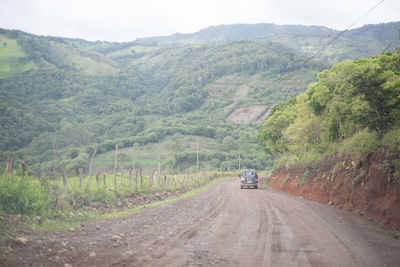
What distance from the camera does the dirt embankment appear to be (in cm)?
1135

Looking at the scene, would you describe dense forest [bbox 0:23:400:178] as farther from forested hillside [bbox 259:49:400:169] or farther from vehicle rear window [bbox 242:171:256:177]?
forested hillside [bbox 259:49:400:169]

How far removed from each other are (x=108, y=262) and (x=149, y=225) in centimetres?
461

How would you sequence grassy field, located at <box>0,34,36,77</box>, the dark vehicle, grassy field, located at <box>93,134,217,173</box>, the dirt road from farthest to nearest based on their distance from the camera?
grassy field, located at <box>0,34,36,77</box>, grassy field, located at <box>93,134,217,173</box>, the dark vehicle, the dirt road

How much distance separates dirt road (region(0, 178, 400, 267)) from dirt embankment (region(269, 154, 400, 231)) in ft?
2.82

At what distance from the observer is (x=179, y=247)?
794 cm

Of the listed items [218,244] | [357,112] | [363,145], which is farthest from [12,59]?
[218,244]

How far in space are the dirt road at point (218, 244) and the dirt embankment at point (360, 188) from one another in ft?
2.82

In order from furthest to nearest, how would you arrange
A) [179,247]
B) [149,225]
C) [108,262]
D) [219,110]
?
[219,110] → [149,225] → [179,247] → [108,262]

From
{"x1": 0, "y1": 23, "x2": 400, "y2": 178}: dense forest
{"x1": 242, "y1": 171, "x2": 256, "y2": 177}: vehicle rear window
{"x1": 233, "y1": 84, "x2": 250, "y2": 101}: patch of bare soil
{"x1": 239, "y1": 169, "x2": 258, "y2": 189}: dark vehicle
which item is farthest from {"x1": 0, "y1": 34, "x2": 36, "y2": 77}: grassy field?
{"x1": 239, "y1": 169, "x2": 258, "y2": 189}: dark vehicle

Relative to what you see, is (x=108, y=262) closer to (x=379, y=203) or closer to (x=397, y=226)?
(x=397, y=226)

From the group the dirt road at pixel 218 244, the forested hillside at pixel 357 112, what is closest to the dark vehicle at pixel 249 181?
the forested hillside at pixel 357 112

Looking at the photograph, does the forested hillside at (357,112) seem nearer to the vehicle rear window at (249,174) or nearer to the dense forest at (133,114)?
the vehicle rear window at (249,174)

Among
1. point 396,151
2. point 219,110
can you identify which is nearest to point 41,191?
point 396,151

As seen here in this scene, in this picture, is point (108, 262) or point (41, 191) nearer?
point (108, 262)
